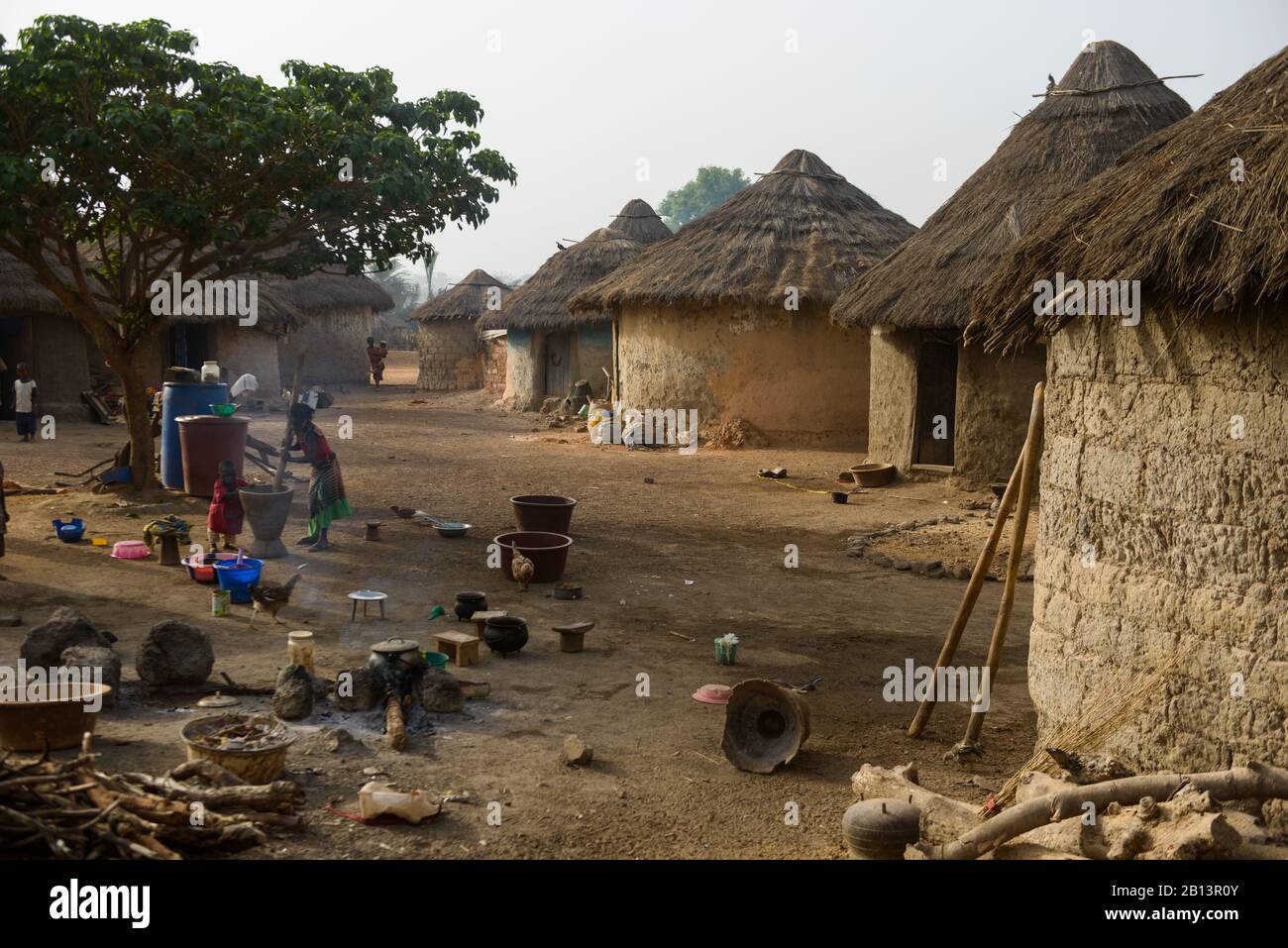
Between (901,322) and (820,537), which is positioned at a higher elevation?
(901,322)

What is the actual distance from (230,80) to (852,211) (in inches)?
471

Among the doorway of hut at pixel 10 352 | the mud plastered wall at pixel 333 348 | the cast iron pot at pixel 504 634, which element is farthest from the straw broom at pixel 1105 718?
the mud plastered wall at pixel 333 348

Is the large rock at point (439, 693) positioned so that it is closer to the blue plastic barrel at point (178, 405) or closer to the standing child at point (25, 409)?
the blue plastic barrel at point (178, 405)

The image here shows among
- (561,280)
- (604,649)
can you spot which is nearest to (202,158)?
(604,649)

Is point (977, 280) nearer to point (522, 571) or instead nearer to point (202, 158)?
point (522, 571)

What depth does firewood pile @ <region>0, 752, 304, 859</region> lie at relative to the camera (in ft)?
12.1

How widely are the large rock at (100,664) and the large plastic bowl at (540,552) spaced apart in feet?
11.1

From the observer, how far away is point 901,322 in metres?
13.1

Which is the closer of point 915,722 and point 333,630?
point 915,722

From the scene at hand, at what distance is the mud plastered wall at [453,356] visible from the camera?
101ft

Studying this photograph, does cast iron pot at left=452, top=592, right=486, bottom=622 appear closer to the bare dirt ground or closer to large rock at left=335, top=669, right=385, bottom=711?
the bare dirt ground

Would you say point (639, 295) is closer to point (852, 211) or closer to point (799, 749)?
point (852, 211)
